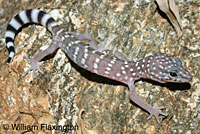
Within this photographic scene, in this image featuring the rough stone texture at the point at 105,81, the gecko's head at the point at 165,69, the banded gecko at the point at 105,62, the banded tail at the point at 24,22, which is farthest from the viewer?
the banded tail at the point at 24,22

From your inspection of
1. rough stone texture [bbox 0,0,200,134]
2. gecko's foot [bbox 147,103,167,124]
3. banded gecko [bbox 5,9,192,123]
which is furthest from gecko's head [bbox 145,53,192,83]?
gecko's foot [bbox 147,103,167,124]

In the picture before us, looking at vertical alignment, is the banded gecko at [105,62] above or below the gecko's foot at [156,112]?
above

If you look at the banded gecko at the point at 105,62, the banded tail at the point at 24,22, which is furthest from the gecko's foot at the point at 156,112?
the banded tail at the point at 24,22

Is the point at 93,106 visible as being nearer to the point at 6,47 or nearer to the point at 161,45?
the point at 161,45

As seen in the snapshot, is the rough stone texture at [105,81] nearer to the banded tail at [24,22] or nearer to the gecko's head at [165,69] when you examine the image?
the banded tail at [24,22]

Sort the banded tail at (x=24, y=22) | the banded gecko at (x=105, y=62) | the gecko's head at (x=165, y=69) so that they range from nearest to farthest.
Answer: the gecko's head at (x=165, y=69), the banded gecko at (x=105, y=62), the banded tail at (x=24, y=22)

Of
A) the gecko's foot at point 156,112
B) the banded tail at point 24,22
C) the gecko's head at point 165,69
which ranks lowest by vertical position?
the gecko's foot at point 156,112

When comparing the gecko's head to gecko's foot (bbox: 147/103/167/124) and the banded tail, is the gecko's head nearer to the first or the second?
gecko's foot (bbox: 147/103/167/124)

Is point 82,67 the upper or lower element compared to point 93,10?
lower

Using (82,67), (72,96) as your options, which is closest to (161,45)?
(82,67)
